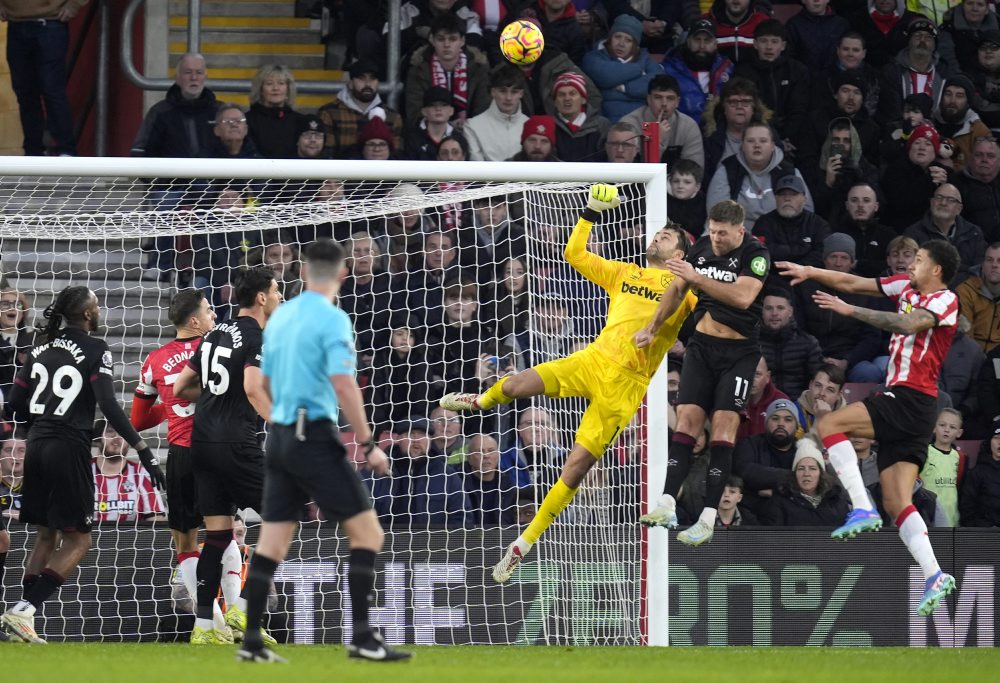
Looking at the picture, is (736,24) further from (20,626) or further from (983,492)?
(20,626)

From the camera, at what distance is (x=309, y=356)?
275 inches

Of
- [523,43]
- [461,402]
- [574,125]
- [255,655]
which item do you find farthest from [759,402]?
[255,655]

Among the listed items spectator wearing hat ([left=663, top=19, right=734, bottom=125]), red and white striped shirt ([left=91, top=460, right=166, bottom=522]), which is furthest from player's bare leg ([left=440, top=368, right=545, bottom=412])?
spectator wearing hat ([left=663, top=19, right=734, bottom=125])

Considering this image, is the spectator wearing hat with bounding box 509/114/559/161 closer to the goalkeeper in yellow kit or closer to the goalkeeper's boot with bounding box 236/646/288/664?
the goalkeeper in yellow kit

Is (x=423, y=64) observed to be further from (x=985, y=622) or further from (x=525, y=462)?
(x=985, y=622)

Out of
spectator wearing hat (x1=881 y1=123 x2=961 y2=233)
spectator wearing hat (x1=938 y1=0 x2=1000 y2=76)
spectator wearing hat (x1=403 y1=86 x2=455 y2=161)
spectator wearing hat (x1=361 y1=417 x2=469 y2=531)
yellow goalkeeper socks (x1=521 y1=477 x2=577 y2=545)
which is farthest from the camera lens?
spectator wearing hat (x1=938 y1=0 x2=1000 y2=76)

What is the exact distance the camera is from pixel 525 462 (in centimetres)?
1151

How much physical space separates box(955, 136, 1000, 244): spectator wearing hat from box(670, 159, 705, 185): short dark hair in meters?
2.90

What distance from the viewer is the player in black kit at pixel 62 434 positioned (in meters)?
9.73

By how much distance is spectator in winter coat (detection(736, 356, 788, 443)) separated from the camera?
39.9 ft

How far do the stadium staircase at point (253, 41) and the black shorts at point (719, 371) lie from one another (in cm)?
665

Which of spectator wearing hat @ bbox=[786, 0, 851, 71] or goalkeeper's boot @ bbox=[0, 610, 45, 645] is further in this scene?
spectator wearing hat @ bbox=[786, 0, 851, 71]

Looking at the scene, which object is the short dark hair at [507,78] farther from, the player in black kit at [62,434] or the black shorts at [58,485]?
the black shorts at [58,485]

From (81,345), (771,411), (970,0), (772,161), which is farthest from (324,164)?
(970,0)
